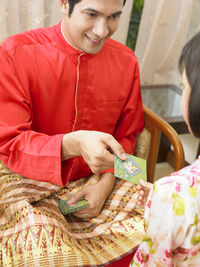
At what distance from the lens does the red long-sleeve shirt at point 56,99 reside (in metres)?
1.32

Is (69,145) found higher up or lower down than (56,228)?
Result: higher up

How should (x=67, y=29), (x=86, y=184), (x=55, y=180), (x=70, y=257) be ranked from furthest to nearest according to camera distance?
1. (x=86, y=184)
2. (x=67, y=29)
3. (x=55, y=180)
4. (x=70, y=257)

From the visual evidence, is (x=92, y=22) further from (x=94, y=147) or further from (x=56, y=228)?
(x=56, y=228)

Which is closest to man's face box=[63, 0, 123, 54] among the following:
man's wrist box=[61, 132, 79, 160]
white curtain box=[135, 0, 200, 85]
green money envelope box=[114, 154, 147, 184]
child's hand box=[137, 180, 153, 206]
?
man's wrist box=[61, 132, 79, 160]

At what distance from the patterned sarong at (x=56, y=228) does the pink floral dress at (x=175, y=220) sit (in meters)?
0.33

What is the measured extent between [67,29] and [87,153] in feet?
1.97

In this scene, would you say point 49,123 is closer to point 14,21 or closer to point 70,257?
point 70,257

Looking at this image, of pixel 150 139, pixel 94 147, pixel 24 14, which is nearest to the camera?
pixel 94 147

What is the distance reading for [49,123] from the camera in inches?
60.1

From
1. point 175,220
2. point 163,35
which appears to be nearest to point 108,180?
point 175,220

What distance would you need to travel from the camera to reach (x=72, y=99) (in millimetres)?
1532

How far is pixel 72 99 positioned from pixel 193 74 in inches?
29.5

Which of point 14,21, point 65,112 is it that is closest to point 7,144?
point 65,112

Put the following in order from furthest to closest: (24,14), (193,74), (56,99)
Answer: (24,14)
(56,99)
(193,74)
